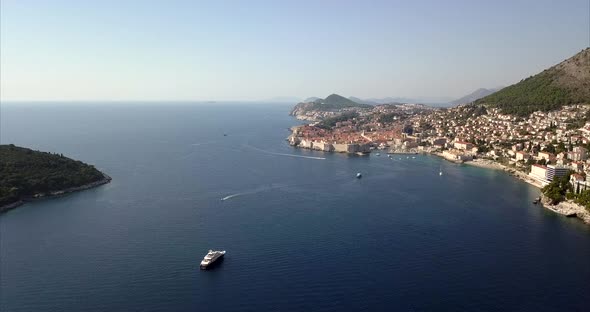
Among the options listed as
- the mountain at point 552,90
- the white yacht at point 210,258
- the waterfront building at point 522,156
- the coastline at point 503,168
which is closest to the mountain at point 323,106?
the mountain at point 552,90

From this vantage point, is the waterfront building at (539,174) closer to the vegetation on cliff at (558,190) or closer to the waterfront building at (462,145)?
the vegetation on cliff at (558,190)

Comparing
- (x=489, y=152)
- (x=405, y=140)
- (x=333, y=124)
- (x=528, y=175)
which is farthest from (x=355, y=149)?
(x=333, y=124)

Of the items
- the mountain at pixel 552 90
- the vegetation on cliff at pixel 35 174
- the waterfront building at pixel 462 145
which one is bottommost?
the vegetation on cliff at pixel 35 174

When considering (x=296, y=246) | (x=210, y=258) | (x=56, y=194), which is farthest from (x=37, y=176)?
(x=296, y=246)

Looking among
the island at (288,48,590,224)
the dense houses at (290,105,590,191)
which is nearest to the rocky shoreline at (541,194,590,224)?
the island at (288,48,590,224)

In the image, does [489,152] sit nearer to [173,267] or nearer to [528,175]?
[528,175]
